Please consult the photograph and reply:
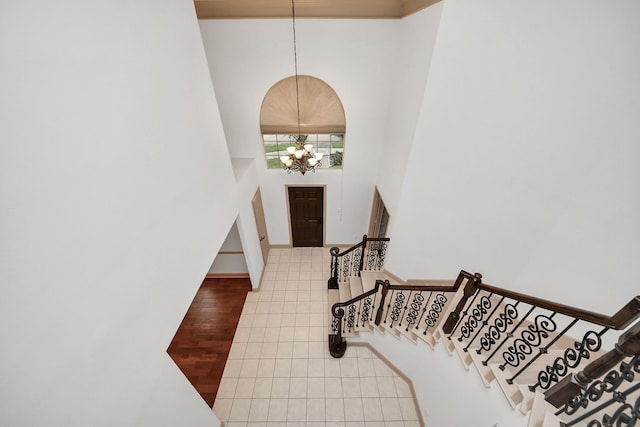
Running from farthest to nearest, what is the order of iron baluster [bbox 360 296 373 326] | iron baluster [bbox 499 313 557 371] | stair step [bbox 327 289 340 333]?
stair step [bbox 327 289 340 333] → iron baluster [bbox 360 296 373 326] → iron baluster [bbox 499 313 557 371]

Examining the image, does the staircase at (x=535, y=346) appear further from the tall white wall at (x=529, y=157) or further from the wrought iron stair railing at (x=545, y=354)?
the tall white wall at (x=529, y=157)

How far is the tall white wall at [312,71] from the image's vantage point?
4.29 m

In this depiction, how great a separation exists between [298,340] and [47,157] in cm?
460

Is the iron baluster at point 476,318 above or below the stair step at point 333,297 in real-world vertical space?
above

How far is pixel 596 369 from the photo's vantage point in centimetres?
154

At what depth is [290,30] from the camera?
4285 mm

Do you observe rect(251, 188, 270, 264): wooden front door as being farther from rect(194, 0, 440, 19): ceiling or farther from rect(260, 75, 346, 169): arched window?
rect(194, 0, 440, 19): ceiling

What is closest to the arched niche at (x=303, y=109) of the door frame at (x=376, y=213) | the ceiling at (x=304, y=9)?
the ceiling at (x=304, y=9)

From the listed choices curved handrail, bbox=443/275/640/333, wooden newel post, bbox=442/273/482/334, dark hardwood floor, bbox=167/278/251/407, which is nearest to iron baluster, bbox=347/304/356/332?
wooden newel post, bbox=442/273/482/334

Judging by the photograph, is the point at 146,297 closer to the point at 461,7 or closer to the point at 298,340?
the point at 298,340

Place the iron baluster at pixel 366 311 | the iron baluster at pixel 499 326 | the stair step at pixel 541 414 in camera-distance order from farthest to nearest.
→ the iron baluster at pixel 366 311 → the iron baluster at pixel 499 326 → the stair step at pixel 541 414

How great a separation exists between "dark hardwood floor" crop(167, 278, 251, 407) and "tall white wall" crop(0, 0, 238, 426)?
64.9 inches

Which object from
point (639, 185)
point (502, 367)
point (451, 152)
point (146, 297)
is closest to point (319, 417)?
point (502, 367)

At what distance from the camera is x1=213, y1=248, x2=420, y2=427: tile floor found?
3.81 meters
